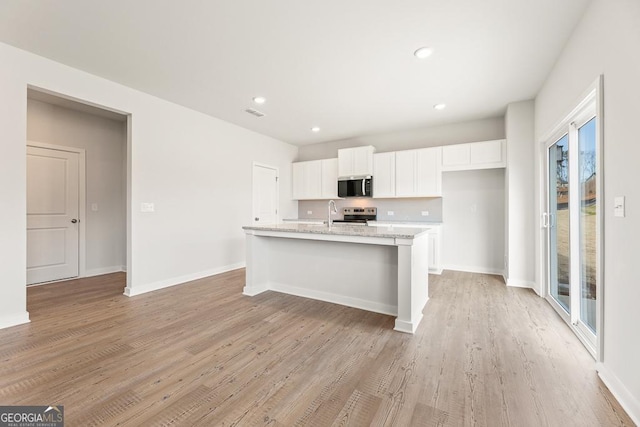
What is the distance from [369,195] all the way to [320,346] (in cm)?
369

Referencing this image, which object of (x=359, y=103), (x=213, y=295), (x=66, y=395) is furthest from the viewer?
(x=359, y=103)

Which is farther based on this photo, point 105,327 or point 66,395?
point 105,327

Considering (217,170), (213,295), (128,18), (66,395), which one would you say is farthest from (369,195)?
(66,395)

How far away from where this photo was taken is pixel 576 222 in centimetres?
270

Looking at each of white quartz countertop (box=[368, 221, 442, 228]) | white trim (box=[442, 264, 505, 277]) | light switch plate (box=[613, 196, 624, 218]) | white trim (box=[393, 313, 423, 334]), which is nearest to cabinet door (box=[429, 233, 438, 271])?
white quartz countertop (box=[368, 221, 442, 228])

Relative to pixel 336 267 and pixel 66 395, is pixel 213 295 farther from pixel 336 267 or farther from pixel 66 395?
pixel 66 395

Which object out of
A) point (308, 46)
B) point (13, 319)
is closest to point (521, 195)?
point (308, 46)

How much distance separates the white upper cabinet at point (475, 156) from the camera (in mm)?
4426

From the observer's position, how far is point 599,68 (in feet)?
6.48

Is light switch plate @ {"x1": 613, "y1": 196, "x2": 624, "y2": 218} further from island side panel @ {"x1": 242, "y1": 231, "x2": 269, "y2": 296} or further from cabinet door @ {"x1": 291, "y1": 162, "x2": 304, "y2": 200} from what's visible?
cabinet door @ {"x1": 291, "y1": 162, "x2": 304, "y2": 200}

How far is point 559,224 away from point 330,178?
4.00 meters

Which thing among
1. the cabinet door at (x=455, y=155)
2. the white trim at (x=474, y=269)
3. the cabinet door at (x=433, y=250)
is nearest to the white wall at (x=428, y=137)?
the cabinet door at (x=455, y=155)

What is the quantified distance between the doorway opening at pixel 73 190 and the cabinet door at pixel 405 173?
470cm

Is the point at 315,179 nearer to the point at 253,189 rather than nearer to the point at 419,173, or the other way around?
the point at 253,189
